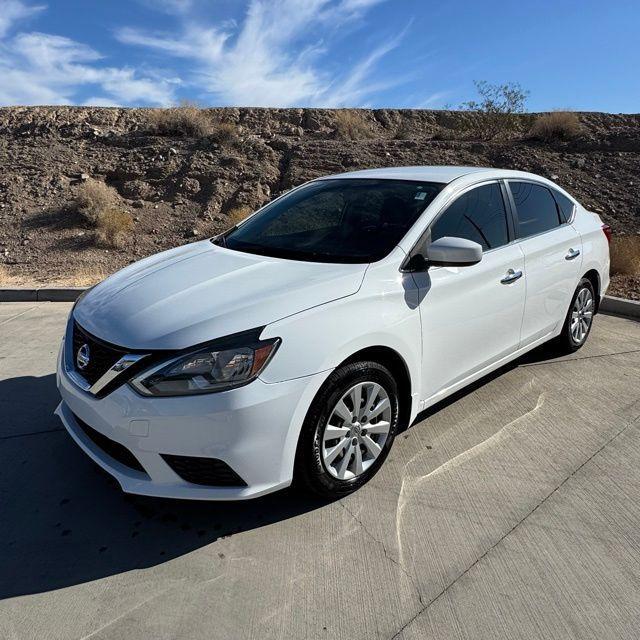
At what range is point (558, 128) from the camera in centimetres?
1438

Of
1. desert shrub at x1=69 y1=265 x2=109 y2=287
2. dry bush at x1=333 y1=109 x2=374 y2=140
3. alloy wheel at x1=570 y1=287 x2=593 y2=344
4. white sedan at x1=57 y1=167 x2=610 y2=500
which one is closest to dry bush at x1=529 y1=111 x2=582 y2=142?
dry bush at x1=333 y1=109 x2=374 y2=140

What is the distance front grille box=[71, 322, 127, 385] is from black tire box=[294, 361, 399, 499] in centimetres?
91

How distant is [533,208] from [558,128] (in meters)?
11.9

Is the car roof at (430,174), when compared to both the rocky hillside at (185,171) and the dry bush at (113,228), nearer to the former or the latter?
the rocky hillside at (185,171)

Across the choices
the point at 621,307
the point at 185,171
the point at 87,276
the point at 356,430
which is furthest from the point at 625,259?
the point at 185,171

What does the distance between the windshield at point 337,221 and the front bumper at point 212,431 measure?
963 mm

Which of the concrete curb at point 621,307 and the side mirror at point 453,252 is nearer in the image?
the side mirror at point 453,252

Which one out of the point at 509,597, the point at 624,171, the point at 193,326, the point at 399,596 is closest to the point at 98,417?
the point at 193,326

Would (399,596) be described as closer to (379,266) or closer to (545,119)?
(379,266)

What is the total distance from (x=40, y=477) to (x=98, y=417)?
905mm

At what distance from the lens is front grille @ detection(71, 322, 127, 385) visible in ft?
8.39

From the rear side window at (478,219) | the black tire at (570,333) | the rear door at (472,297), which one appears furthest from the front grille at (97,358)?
the black tire at (570,333)

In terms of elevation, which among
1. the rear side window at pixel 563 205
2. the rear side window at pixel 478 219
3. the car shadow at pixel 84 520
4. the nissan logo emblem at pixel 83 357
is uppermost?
the rear side window at pixel 563 205

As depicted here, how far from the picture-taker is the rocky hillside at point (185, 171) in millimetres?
9844
